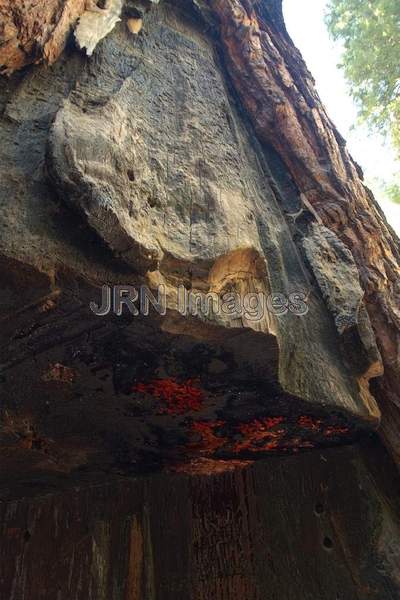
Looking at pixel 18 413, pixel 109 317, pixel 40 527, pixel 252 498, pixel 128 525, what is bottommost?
pixel 40 527

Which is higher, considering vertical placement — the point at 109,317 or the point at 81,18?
the point at 81,18

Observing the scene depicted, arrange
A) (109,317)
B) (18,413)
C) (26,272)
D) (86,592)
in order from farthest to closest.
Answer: (86,592), (18,413), (109,317), (26,272)

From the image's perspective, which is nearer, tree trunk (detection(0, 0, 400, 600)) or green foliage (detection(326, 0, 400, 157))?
tree trunk (detection(0, 0, 400, 600))

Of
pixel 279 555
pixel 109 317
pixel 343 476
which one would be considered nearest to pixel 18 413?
pixel 109 317

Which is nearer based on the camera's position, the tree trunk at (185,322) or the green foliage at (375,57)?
the tree trunk at (185,322)

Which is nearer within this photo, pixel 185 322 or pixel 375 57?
pixel 185 322

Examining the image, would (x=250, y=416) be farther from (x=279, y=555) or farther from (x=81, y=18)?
(x=81, y=18)

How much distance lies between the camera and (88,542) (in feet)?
11.9

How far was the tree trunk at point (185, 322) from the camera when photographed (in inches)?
92.7

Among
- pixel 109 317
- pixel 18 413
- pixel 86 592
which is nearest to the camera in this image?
pixel 109 317

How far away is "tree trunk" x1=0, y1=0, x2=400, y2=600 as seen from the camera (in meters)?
2.36

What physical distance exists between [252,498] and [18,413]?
1.82 metres

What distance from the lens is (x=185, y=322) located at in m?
2.43

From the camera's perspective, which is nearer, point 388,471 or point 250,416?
point 250,416
